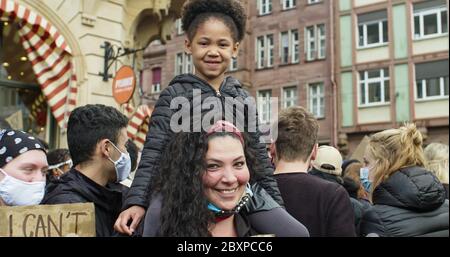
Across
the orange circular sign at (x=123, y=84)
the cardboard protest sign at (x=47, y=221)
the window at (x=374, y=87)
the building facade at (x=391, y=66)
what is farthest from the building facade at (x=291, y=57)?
the cardboard protest sign at (x=47, y=221)

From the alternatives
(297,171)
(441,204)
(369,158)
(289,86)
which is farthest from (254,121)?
(289,86)

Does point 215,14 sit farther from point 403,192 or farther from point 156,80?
point 156,80

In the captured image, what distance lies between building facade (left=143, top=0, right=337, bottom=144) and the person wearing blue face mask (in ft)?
68.9

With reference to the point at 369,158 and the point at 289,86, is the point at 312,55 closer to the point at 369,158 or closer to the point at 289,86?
the point at 289,86

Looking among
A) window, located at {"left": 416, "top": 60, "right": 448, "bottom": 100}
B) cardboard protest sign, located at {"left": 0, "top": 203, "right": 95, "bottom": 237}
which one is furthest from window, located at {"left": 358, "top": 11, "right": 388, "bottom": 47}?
cardboard protest sign, located at {"left": 0, "top": 203, "right": 95, "bottom": 237}

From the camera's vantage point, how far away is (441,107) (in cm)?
2166

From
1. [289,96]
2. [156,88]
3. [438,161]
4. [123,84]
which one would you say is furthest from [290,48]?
[438,161]

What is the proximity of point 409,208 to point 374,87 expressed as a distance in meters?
21.7

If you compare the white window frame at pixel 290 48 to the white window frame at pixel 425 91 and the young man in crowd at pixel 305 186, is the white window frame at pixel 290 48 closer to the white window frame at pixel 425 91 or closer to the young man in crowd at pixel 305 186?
the white window frame at pixel 425 91

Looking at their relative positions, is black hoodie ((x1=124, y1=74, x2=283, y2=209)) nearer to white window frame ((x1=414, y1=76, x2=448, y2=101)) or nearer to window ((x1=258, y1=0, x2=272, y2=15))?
white window frame ((x1=414, y1=76, x2=448, y2=101))

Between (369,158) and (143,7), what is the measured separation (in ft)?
24.1

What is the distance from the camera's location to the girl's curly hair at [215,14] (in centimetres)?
269

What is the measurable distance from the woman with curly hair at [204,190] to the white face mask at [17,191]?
93cm

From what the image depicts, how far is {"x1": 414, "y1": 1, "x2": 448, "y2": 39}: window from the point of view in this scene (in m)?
22.1
